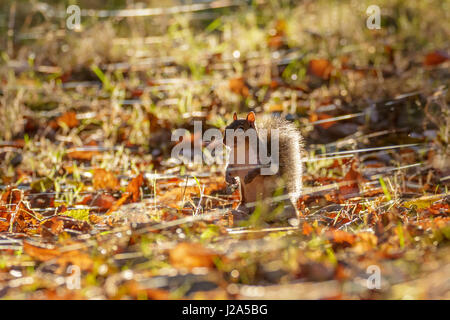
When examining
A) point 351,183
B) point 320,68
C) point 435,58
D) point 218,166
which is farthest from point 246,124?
point 435,58

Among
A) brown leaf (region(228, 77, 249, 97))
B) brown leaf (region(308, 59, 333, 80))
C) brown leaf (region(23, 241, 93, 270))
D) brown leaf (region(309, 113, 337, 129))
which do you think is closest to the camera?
brown leaf (region(23, 241, 93, 270))

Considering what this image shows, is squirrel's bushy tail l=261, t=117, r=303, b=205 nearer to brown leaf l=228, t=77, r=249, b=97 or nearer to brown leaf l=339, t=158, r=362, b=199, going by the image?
brown leaf l=339, t=158, r=362, b=199

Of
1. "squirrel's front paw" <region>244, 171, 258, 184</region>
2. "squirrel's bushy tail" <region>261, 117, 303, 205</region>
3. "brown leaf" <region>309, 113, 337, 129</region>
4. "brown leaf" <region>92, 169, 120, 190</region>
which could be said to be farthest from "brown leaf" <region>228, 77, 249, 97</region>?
"squirrel's front paw" <region>244, 171, 258, 184</region>

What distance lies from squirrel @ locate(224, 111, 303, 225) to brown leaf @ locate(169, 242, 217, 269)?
2.61 ft

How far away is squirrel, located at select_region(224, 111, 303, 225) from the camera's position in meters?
3.21

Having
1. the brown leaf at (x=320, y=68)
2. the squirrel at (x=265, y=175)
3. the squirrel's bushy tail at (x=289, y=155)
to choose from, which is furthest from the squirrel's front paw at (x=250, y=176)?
the brown leaf at (x=320, y=68)

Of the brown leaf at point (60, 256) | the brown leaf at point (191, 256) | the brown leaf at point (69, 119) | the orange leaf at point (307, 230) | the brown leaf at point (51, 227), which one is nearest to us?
the brown leaf at point (191, 256)

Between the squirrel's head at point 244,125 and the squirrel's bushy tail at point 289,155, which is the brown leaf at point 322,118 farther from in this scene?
the squirrel's head at point 244,125

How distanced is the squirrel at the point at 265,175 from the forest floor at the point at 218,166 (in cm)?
13

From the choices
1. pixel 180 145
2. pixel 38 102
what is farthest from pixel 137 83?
pixel 180 145

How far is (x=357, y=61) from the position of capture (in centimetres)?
641

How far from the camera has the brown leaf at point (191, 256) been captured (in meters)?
2.36

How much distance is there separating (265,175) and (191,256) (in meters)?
1.01

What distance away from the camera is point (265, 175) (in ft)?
10.7
